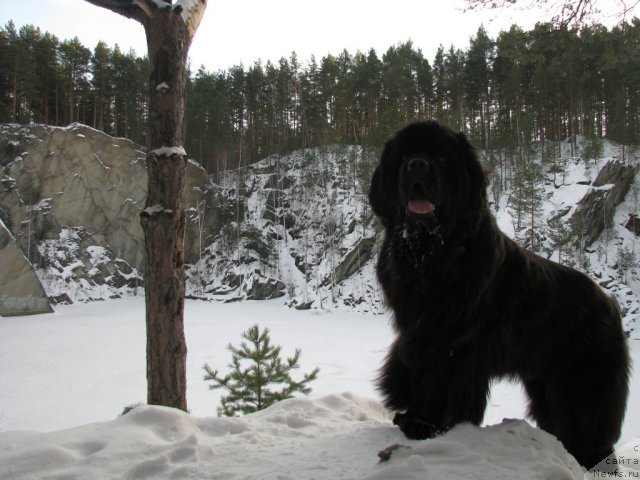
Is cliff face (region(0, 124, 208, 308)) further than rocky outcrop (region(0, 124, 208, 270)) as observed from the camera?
No

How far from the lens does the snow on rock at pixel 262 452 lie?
1.61 m

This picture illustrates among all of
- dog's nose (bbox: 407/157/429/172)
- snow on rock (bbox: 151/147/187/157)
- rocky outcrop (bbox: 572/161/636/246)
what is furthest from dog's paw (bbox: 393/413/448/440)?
rocky outcrop (bbox: 572/161/636/246)

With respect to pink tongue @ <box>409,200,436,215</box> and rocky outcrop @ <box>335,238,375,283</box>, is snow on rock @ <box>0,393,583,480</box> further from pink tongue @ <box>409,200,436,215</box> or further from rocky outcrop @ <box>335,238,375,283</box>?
rocky outcrop @ <box>335,238,375,283</box>

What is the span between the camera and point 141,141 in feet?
129

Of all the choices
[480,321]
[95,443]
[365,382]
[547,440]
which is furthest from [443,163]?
[365,382]

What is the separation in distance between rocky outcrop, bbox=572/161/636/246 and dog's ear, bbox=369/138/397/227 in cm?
2541

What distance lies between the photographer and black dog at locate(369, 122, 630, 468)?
210 centimetres

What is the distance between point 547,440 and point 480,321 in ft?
1.96

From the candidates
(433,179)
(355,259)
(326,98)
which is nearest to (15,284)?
(355,259)

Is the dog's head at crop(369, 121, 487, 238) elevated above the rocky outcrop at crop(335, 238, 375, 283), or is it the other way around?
the dog's head at crop(369, 121, 487, 238)

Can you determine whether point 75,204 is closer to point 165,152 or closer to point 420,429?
point 165,152

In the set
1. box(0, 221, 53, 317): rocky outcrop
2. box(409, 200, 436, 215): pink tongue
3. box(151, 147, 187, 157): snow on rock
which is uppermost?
box(151, 147, 187, 157): snow on rock

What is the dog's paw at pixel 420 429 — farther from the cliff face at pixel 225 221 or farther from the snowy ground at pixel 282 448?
the cliff face at pixel 225 221

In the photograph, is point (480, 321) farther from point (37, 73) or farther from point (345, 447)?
point (37, 73)
